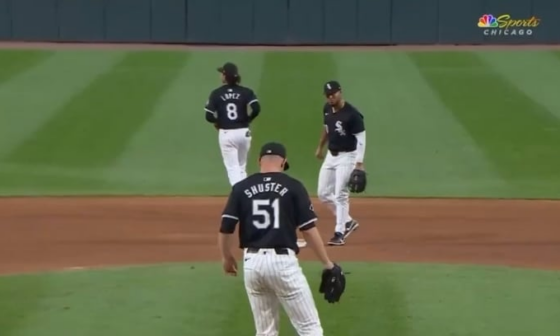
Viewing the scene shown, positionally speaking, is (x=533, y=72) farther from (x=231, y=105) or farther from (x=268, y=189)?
(x=268, y=189)

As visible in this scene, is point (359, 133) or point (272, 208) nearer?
point (272, 208)

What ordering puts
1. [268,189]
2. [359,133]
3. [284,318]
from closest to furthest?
[268,189] → [284,318] → [359,133]

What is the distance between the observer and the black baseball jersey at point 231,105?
1459 cm

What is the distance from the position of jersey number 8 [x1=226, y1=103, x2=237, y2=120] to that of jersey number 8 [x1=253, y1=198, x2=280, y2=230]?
6.72m

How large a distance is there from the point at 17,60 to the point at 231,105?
57.2 ft

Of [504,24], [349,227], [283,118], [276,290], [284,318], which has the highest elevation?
[504,24]

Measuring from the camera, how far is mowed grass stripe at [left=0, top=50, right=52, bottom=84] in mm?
28672

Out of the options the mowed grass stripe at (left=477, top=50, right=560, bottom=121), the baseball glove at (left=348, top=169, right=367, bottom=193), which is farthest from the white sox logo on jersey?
the mowed grass stripe at (left=477, top=50, right=560, bottom=121)

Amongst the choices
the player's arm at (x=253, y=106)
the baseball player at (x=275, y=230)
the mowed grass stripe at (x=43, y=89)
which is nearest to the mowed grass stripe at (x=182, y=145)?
the mowed grass stripe at (x=43, y=89)

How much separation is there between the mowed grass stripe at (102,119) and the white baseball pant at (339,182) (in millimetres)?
7468

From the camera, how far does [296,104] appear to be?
25.0 m

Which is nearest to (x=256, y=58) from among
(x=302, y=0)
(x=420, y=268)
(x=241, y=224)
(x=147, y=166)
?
(x=302, y=0)

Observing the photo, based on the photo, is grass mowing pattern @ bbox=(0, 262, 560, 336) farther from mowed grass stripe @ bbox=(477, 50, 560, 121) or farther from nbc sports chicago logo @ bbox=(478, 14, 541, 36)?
nbc sports chicago logo @ bbox=(478, 14, 541, 36)

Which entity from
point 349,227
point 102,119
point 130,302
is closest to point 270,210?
point 130,302
